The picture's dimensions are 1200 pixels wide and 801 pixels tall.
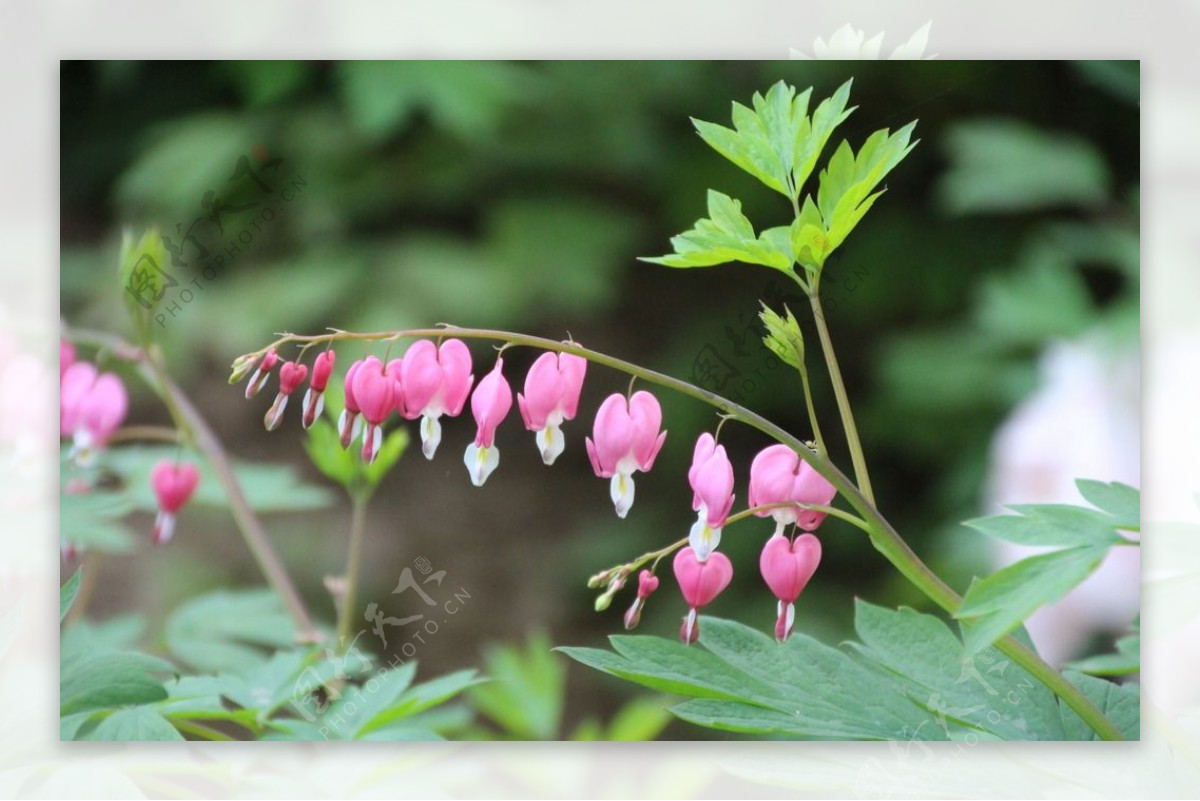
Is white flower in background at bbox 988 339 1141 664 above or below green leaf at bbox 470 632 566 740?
above

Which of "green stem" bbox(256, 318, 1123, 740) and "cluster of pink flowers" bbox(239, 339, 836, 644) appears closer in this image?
"green stem" bbox(256, 318, 1123, 740)

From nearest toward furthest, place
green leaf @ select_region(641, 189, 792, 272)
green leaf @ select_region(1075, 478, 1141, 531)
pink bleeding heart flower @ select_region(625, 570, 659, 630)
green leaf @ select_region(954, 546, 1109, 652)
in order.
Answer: green leaf @ select_region(954, 546, 1109, 652) < green leaf @ select_region(641, 189, 792, 272) < green leaf @ select_region(1075, 478, 1141, 531) < pink bleeding heart flower @ select_region(625, 570, 659, 630)

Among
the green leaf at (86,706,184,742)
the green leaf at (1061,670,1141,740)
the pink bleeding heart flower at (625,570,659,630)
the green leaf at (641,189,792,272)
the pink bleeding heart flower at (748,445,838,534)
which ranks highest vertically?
the green leaf at (641,189,792,272)

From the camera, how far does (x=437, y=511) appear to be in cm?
180

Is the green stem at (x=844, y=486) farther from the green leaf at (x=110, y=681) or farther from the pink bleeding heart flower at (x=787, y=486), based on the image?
the green leaf at (x=110, y=681)

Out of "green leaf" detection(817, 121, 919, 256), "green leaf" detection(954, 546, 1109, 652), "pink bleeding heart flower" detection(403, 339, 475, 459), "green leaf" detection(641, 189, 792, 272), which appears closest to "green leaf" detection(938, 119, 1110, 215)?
"green leaf" detection(817, 121, 919, 256)

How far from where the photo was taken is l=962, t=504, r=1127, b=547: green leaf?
148 cm

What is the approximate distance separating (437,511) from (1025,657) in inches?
30.6

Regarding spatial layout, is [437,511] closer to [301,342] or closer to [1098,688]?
[301,342]

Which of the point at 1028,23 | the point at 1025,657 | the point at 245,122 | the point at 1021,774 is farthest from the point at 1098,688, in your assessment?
the point at 245,122

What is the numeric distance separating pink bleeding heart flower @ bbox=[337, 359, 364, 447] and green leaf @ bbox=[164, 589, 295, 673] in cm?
25

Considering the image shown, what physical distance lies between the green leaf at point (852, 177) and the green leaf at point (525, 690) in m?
0.68

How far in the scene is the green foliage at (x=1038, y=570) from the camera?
1.44 meters

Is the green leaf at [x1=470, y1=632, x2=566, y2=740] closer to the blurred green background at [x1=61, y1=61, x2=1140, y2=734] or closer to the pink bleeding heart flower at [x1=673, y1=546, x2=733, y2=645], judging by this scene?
the blurred green background at [x1=61, y1=61, x2=1140, y2=734]
